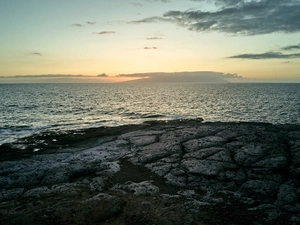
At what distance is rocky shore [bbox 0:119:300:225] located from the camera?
1184 cm

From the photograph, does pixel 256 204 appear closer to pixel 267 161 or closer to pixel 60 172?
pixel 267 161

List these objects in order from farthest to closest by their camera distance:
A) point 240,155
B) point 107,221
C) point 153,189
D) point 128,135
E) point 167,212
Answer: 1. point 128,135
2. point 240,155
3. point 153,189
4. point 167,212
5. point 107,221

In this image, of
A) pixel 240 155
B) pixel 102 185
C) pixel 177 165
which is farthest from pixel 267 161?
pixel 102 185

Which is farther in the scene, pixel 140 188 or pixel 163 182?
pixel 163 182

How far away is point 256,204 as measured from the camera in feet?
42.3

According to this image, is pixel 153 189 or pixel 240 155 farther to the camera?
pixel 240 155

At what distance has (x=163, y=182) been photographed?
1572 cm

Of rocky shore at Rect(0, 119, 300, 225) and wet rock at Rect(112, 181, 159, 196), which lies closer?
rocky shore at Rect(0, 119, 300, 225)

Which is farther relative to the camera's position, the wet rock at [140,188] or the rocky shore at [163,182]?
the wet rock at [140,188]

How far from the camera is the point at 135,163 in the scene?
63.0ft

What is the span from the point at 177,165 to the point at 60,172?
8.72 meters

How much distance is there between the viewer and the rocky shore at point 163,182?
11.8 m

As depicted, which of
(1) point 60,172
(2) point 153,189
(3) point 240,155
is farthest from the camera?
(3) point 240,155

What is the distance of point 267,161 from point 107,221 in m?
12.5
